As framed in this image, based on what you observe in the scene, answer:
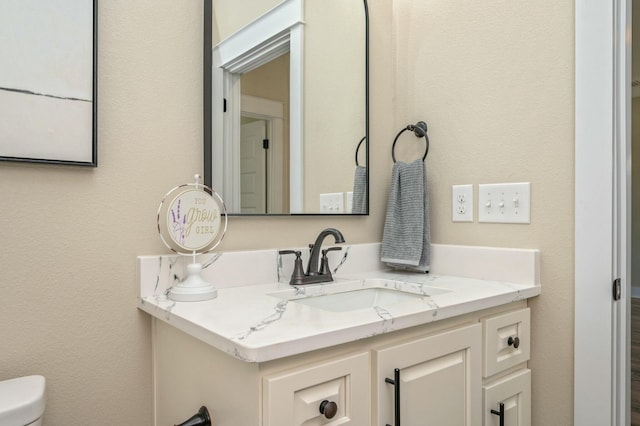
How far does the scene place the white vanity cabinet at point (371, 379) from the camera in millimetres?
781

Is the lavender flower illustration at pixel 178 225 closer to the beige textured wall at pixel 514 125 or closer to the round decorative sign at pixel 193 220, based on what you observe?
the round decorative sign at pixel 193 220

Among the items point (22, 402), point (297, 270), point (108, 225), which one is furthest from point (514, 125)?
point (22, 402)

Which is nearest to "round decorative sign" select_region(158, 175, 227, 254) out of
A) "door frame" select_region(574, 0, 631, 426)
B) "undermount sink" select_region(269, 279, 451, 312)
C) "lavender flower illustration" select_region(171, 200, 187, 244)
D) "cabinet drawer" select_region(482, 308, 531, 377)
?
"lavender flower illustration" select_region(171, 200, 187, 244)

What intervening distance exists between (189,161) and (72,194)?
0.97ft

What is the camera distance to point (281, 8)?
140 centimetres

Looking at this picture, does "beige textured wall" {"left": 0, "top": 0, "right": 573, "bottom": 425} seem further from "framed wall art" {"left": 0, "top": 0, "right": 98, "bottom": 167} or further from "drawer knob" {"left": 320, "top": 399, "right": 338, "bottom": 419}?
"drawer knob" {"left": 320, "top": 399, "right": 338, "bottom": 419}

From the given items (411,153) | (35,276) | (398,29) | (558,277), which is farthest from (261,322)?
(398,29)

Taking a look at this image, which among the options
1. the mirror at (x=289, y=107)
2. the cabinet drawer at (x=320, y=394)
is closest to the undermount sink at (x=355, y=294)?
the mirror at (x=289, y=107)

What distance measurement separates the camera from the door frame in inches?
46.7

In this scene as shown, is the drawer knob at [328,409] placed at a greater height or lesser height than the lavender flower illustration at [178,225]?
lesser

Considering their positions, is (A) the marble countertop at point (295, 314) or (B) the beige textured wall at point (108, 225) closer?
(A) the marble countertop at point (295, 314)

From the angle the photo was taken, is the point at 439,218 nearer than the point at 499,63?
No

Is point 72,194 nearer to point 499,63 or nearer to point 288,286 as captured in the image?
point 288,286

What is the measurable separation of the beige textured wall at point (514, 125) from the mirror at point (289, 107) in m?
0.25
